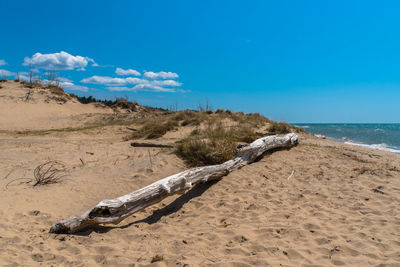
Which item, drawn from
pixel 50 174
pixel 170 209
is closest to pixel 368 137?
pixel 170 209

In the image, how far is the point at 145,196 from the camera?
13.0ft

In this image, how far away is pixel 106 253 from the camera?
2918 mm

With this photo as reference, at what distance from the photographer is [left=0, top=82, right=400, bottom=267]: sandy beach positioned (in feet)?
9.07

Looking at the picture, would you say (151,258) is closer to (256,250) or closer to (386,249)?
(256,250)

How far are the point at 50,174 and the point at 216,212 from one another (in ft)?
12.3

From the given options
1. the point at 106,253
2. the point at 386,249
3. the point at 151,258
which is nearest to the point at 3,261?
the point at 106,253

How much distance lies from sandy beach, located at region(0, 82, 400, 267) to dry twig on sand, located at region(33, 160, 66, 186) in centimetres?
14

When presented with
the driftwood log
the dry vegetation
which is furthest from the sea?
the driftwood log

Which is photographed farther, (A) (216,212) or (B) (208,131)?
(B) (208,131)

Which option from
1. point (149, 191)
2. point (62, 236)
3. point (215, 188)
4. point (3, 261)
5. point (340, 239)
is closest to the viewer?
point (3, 261)

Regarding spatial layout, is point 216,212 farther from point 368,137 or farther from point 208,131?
point 368,137

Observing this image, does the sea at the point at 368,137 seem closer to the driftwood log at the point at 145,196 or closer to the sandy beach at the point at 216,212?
the sandy beach at the point at 216,212

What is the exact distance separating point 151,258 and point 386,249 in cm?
266

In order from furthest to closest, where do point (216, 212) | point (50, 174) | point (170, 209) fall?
point (50, 174) < point (170, 209) < point (216, 212)
